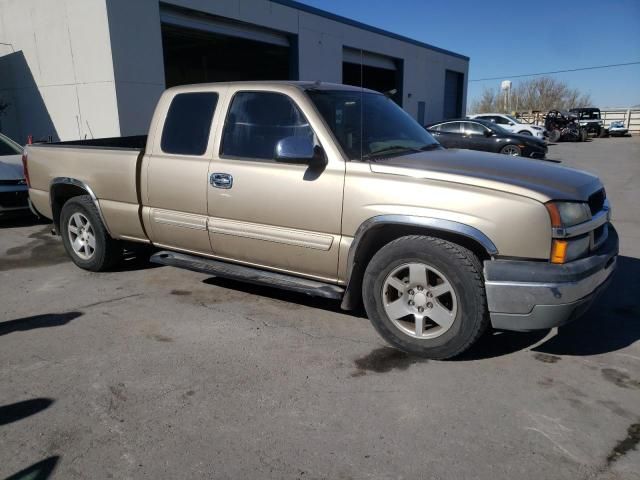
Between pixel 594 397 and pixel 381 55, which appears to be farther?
pixel 381 55

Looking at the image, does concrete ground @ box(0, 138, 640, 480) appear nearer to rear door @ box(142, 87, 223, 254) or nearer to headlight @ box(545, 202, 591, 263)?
rear door @ box(142, 87, 223, 254)

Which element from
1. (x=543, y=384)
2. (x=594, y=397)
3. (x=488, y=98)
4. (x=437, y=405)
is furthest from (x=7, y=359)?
(x=488, y=98)

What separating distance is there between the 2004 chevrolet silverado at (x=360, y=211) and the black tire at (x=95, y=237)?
107 mm

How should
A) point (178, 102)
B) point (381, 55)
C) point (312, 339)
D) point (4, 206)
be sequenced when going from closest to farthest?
point (312, 339), point (178, 102), point (4, 206), point (381, 55)

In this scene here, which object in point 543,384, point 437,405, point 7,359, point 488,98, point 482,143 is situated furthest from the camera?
point 488,98

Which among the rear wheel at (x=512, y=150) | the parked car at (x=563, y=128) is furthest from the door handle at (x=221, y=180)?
the parked car at (x=563, y=128)

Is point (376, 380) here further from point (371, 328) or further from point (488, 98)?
point (488, 98)

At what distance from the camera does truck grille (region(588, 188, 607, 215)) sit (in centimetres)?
352

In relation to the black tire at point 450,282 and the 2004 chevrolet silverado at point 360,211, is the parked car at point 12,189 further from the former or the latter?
the black tire at point 450,282

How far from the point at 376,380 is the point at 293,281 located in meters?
1.09

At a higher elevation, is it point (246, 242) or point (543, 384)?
point (246, 242)

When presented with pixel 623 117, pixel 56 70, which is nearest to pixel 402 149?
pixel 56 70

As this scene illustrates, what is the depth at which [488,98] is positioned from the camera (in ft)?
225

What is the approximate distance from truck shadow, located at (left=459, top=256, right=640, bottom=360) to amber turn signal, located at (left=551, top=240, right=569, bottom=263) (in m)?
0.89
